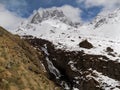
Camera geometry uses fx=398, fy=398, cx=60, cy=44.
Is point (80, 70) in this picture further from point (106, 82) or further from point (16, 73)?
point (16, 73)

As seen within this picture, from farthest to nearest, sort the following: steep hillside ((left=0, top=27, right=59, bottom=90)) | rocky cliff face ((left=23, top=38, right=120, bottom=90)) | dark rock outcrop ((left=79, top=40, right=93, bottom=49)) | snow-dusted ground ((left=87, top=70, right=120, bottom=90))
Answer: dark rock outcrop ((left=79, top=40, right=93, bottom=49)) → rocky cliff face ((left=23, top=38, right=120, bottom=90)) → snow-dusted ground ((left=87, top=70, right=120, bottom=90)) → steep hillside ((left=0, top=27, right=59, bottom=90))

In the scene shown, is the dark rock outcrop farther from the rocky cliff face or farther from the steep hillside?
the steep hillside

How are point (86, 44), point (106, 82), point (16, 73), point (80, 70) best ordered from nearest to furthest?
point (16, 73)
point (106, 82)
point (80, 70)
point (86, 44)

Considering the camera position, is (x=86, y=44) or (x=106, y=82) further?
(x=86, y=44)

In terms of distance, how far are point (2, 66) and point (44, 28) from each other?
12619 centimetres

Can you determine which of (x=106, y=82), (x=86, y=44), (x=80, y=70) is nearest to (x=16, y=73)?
(x=106, y=82)

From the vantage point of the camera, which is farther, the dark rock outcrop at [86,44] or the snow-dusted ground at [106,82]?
the dark rock outcrop at [86,44]

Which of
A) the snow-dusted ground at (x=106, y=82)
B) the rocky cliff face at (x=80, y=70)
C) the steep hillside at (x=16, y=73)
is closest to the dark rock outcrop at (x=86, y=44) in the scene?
the rocky cliff face at (x=80, y=70)

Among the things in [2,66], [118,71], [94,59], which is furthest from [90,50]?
[2,66]

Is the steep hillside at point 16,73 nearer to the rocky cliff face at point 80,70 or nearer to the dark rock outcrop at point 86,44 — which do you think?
the rocky cliff face at point 80,70

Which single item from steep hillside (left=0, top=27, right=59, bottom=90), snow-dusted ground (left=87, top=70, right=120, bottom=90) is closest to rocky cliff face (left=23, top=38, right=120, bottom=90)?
snow-dusted ground (left=87, top=70, right=120, bottom=90)

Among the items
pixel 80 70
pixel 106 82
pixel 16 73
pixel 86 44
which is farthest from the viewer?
pixel 86 44

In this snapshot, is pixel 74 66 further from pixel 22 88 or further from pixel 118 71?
pixel 22 88

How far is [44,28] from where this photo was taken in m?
159
